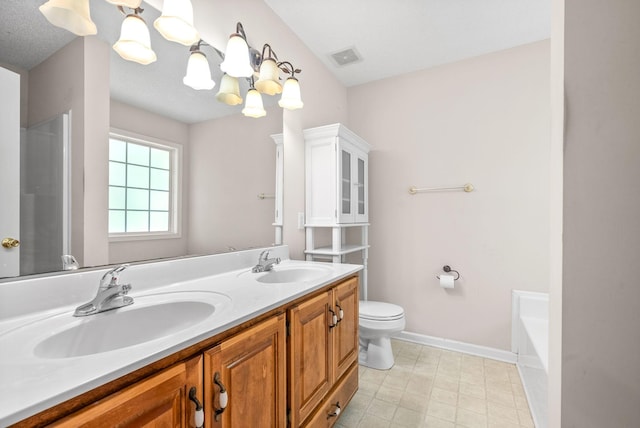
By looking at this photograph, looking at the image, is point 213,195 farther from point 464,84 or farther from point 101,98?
point 464,84

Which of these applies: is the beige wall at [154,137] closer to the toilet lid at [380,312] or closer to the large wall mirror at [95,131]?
the large wall mirror at [95,131]

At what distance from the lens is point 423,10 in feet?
5.92

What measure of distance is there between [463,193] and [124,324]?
2.44 meters

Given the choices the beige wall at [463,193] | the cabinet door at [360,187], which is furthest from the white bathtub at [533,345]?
the cabinet door at [360,187]

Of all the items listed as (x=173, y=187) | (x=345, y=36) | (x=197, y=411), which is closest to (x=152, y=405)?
(x=197, y=411)

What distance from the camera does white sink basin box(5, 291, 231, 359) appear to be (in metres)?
0.69

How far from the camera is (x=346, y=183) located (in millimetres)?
2154

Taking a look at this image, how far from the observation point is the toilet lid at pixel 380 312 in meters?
1.98

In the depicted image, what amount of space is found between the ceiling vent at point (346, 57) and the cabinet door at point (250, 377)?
220cm

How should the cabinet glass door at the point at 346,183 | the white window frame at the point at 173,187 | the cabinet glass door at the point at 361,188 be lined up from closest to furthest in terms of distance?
the white window frame at the point at 173,187 < the cabinet glass door at the point at 346,183 < the cabinet glass door at the point at 361,188

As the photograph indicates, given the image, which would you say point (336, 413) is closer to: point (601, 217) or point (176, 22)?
point (601, 217)

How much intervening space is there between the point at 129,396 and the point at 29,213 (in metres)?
0.69

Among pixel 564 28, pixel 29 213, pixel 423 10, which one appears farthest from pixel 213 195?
pixel 423 10

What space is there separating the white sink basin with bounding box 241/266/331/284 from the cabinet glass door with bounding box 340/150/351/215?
59 cm
